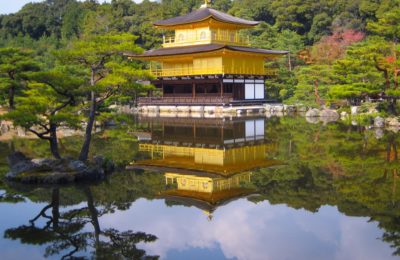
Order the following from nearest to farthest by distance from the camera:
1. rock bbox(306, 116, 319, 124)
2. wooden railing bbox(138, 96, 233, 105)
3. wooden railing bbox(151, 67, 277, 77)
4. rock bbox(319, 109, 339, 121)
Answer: rock bbox(306, 116, 319, 124)
rock bbox(319, 109, 339, 121)
wooden railing bbox(138, 96, 233, 105)
wooden railing bbox(151, 67, 277, 77)

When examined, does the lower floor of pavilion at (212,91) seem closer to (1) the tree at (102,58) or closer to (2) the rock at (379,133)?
(2) the rock at (379,133)

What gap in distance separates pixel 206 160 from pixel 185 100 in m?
23.6

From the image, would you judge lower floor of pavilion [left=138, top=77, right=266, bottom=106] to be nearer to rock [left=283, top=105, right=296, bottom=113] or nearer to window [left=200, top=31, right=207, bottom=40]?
rock [left=283, top=105, right=296, bottom=113]

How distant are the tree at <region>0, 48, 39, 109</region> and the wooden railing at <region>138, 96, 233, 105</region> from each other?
41.4ft

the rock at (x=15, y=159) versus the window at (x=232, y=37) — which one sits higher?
the window at (x=232, y=37)

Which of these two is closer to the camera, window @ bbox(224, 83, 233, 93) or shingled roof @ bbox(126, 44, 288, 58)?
shingled roof @ bbox(126, 44, 288, 58)

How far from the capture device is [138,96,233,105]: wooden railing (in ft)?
119

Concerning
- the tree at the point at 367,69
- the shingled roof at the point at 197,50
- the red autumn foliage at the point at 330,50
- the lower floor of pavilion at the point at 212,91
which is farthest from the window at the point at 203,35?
the tree at the point at 367,69

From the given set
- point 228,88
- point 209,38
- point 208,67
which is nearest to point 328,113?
point 228,88

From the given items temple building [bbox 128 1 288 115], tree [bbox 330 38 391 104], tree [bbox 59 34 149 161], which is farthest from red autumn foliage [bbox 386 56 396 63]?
tree [bbox 59 34 149 161]

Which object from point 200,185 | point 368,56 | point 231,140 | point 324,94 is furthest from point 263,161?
point 324,94

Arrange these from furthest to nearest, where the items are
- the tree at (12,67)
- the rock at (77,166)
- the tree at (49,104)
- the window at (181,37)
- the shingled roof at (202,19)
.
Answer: the window at (181,37)
the shingled roof at (202,19)
the tree at (12,67)
the rock at (77,166)
the tree at (49,104)

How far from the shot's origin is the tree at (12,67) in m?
28.1

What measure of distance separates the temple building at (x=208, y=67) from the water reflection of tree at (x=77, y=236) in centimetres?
2660
